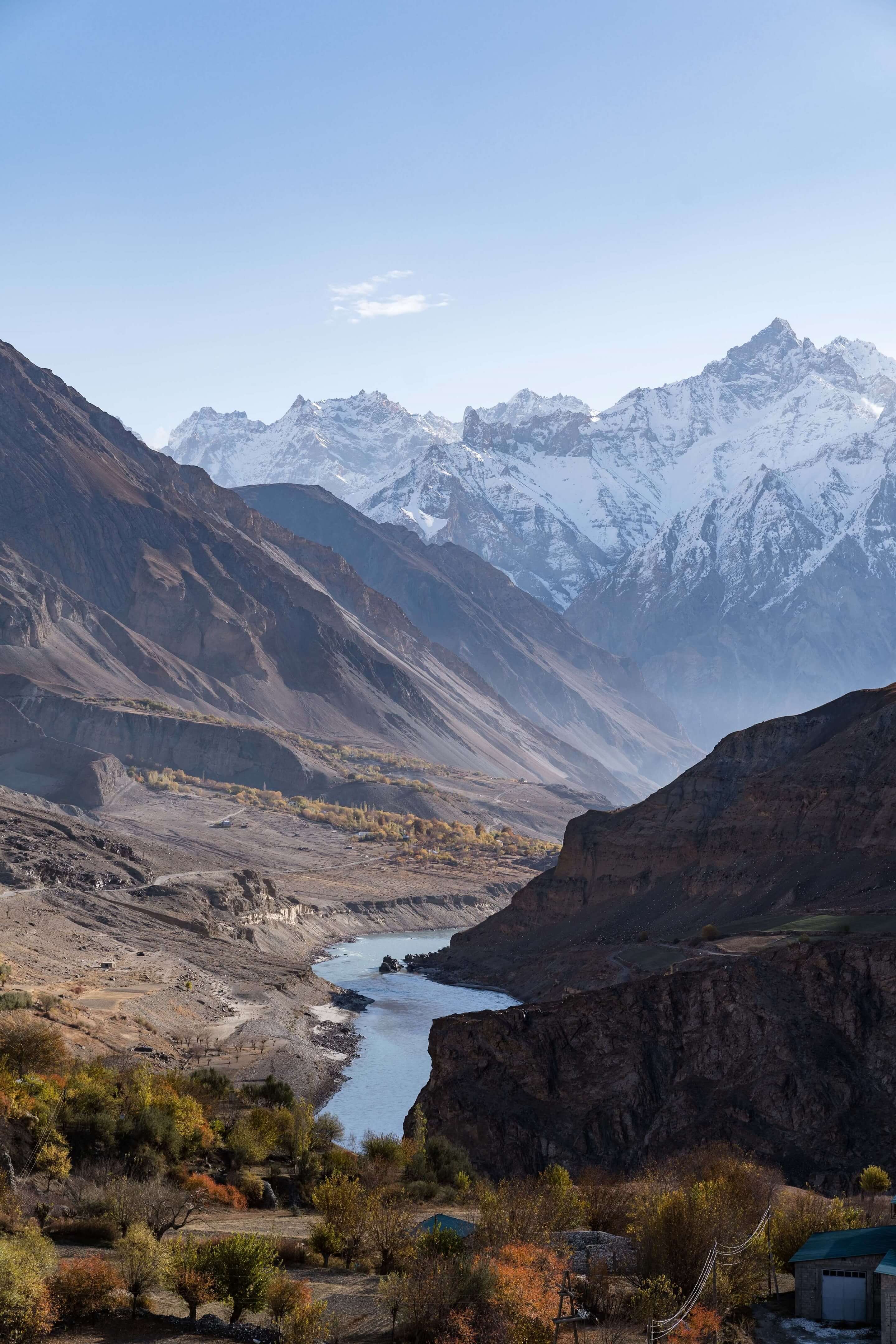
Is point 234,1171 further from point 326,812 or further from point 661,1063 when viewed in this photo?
point 326,812

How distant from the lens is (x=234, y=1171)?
4156 centimetres

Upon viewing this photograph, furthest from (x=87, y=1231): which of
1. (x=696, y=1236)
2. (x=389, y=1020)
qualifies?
(x=389, y=1020)

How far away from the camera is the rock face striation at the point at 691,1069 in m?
50.7

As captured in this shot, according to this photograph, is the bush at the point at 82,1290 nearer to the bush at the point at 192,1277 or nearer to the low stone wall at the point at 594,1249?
the bush at the point at 192,1277

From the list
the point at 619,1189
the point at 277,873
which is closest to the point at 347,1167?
the point at 619,1189

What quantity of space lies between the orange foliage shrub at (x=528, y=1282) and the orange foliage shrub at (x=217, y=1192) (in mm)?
12878

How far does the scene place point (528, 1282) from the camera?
25859mm

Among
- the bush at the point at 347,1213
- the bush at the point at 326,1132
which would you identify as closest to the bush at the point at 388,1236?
the bush at the point at 347,1213

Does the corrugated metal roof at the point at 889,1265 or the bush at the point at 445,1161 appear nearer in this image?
the corrugated metal roof at the point at 889,1265

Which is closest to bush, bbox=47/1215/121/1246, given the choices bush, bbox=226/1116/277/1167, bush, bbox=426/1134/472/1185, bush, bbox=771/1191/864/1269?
bush, bbox=226/1116/277/1167

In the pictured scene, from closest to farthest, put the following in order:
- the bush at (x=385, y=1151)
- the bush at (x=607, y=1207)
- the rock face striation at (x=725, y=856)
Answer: the bush at (x=607, y=1207) < the bush at (x=385, y=1151) < the rock face striation at (x=725, y=856)

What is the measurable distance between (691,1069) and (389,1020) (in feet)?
136

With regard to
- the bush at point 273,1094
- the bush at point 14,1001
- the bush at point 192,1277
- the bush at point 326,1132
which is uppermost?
the bush at point 14,1001

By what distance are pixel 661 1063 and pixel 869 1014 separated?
8.37 meters
